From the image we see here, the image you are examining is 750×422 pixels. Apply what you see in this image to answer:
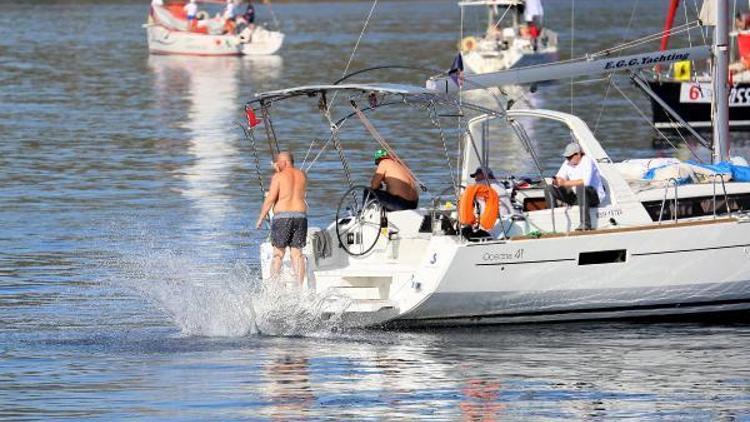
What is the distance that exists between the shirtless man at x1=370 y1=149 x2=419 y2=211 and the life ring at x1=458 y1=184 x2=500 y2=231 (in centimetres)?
148

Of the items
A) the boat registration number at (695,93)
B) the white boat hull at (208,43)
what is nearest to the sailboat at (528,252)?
the boat registration number at (695,93)

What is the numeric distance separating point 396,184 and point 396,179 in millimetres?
59

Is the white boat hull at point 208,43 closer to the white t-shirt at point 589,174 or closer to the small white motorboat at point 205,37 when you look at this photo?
the small white motorboat at point 205,37

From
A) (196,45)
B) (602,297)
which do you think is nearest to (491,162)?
(602,297)

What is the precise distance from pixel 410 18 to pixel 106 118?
68.1 meters

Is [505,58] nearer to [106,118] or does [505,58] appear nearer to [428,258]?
[106,118]

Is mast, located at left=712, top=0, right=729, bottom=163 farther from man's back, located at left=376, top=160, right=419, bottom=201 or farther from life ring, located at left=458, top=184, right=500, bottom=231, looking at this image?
life ring, located at left=458, top=184, right=500, bottom=231

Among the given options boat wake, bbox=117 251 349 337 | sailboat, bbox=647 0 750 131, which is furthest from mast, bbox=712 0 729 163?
sailboat, bbox=647 0 750 131

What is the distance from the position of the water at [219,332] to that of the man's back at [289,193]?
103cm

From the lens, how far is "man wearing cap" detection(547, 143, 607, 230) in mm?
21266

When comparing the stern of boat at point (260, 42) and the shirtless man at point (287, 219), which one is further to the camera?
the stern of boat at point (260, 42)

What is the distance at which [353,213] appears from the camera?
22391 millimetres

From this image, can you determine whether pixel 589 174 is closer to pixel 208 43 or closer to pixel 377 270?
pixel 377 270

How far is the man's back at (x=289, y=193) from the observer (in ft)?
69.9
